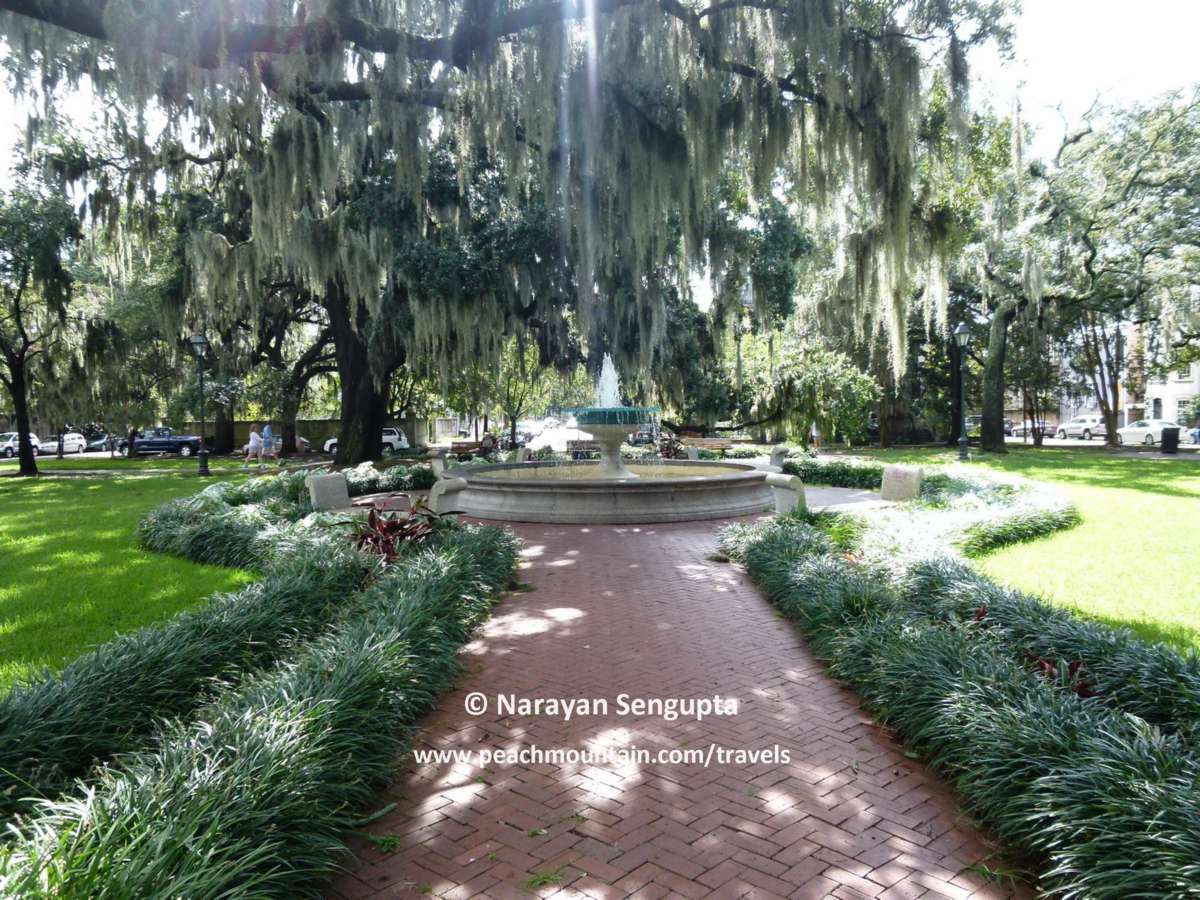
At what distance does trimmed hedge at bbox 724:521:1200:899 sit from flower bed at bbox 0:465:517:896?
2.53 metres

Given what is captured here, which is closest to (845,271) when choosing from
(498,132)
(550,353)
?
(550,353)

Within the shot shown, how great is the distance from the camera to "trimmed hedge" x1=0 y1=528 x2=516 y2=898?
211cm

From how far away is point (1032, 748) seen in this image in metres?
3.00

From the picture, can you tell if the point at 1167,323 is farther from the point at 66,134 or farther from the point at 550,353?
the point at 66,134

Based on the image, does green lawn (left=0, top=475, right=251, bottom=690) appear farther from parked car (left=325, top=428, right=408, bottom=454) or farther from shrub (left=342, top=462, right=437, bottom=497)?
parked car (left=325, top=428, right=408, bottom=454)

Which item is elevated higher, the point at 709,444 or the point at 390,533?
the point at 709,444

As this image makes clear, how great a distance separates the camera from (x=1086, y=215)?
20922 mm

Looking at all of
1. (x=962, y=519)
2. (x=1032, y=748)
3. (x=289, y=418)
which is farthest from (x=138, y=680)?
(x=289, y=418)

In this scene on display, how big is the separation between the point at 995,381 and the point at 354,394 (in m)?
20.1

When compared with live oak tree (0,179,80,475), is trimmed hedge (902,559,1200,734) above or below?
below

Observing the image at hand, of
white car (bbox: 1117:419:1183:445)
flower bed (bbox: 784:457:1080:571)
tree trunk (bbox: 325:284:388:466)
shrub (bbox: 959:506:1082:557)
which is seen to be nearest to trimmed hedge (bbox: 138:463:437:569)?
flower bed (bbox: 784:457:1080:571)

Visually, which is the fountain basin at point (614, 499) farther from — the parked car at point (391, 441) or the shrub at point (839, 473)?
the parked car at point (391, 441)

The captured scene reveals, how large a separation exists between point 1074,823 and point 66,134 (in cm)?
2086

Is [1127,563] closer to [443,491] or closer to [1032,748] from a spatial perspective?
[1032,748]
